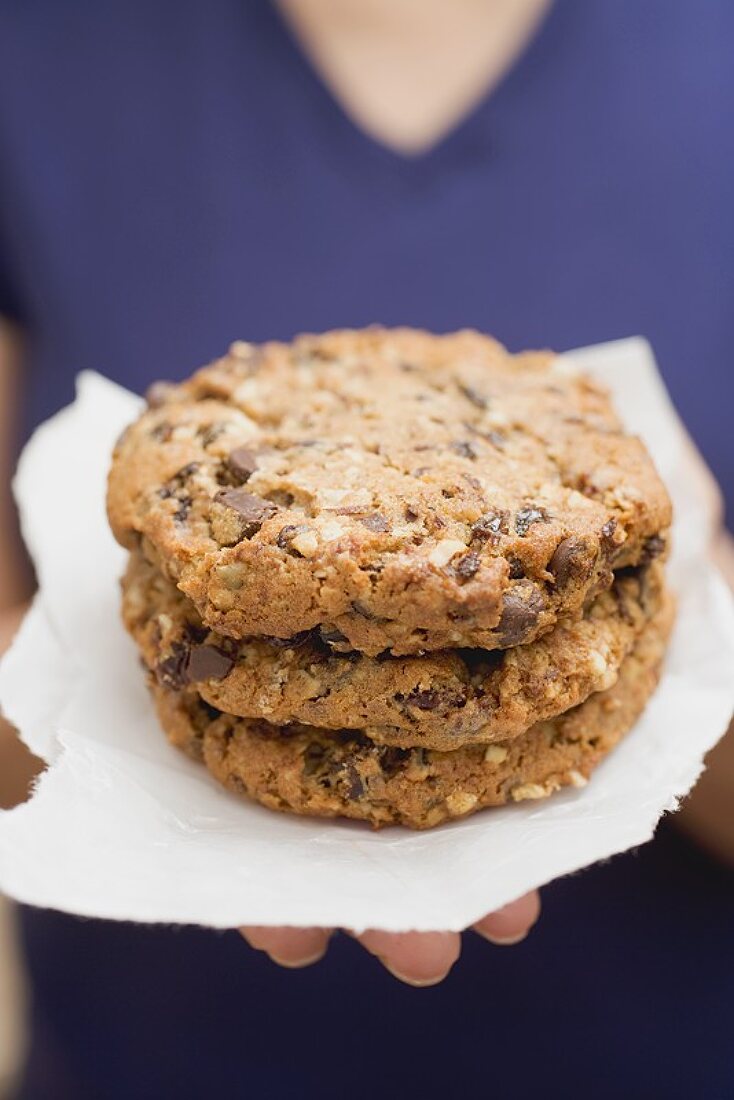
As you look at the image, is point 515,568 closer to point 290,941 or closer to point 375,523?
point 375,523

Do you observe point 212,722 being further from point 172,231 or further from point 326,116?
point 326,116

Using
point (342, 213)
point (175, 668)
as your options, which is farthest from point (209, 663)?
point (342, 213)

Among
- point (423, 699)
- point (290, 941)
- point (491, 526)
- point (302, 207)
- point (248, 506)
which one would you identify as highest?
point (302, 207)

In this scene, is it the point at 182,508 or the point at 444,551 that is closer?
the point at 444,551

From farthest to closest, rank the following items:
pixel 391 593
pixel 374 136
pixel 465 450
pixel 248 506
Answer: pixel 374 136, pixel 465 450, pixel 248 506, pixel 391 593

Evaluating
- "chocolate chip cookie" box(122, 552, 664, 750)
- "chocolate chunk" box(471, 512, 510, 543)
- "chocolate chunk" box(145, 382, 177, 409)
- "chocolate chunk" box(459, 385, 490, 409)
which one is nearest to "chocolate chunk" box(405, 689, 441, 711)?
"chocolate chip cookie" box(122, 552, 664, 750)

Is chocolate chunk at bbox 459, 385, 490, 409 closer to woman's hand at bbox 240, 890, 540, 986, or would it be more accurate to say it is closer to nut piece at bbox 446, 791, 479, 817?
nut piece at bbox 446, 791, 479, 817

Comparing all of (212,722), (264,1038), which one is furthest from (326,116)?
(264,1038)
